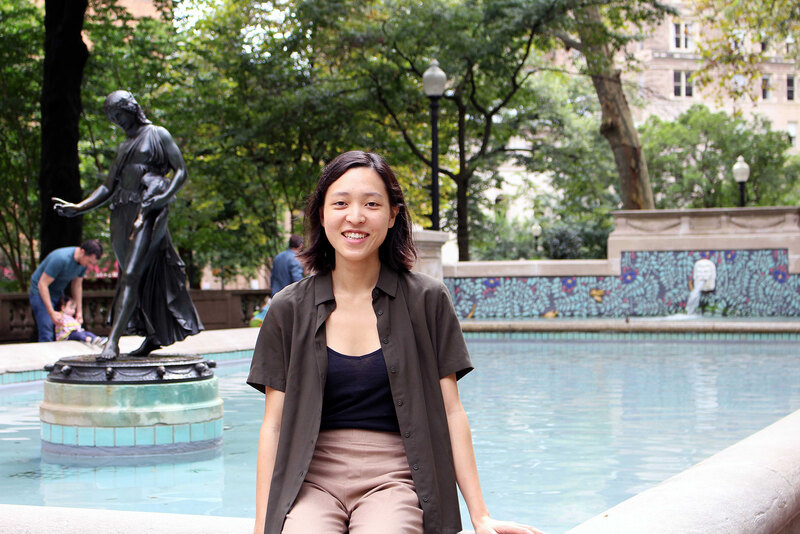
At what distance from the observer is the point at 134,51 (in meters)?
20.9

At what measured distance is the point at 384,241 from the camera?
2.94 meters

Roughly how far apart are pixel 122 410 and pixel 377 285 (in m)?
4.55

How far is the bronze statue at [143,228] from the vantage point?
7.04 m

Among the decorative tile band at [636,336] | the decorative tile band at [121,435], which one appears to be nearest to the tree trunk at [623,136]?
the decorative tile band at [636,336]

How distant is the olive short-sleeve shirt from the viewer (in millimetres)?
2643

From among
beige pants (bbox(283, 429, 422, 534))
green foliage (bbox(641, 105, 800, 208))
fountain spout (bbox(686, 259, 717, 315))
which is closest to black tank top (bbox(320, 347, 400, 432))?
beige pants (bbox(283, 429, 422, 534))

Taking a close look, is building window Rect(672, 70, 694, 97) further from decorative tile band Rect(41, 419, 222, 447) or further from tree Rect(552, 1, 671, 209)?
decorative tile band Rect(41, 419, 222, 447)

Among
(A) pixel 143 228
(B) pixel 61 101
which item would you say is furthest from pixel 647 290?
(A) pixel 143 228

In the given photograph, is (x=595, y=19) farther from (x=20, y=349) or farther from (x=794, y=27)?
(x=20, y=349)

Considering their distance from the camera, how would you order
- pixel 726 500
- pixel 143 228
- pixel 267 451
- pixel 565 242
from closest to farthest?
pixel 267 451, pixel 726 500, pixel 143 228, pixel 565 242

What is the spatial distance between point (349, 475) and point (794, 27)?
79.7 feet

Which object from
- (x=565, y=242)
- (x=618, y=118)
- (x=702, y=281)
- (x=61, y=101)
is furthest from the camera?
(x=565, y=242)

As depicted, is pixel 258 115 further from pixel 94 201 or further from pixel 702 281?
pixel 94 201

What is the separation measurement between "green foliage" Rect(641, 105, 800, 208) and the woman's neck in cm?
4480
